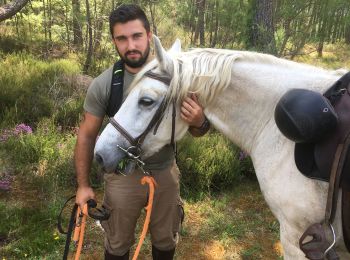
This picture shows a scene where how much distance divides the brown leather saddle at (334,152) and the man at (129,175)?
1.96 ft

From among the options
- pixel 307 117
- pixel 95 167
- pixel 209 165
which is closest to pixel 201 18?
pixel 209 165

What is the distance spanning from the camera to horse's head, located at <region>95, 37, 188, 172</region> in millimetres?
1875

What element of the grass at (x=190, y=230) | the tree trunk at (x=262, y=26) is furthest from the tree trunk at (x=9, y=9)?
the tree trunk at (x=262, y=26)

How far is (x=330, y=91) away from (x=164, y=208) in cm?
139

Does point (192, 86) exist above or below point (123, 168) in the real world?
above

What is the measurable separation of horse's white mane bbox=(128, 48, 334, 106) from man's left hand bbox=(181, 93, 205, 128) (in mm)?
32

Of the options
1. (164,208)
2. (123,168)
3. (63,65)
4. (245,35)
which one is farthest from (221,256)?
(63,65)

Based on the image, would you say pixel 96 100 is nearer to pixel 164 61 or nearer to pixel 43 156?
pixel 164 61

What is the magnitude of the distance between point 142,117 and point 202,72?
1.31ft

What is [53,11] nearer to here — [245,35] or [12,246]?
[245,35]

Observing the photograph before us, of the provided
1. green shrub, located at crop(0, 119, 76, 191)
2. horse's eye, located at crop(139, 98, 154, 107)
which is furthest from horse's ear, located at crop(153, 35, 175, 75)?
green shrub, located at crop(0, 119, 76, 191)

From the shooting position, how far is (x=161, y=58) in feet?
6.04

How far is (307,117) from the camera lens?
1512mm

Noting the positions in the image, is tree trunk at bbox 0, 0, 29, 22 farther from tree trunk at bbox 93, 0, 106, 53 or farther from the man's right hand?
the man's right hand
